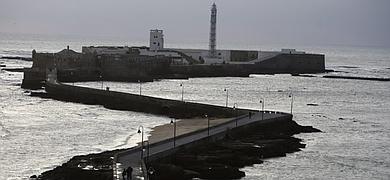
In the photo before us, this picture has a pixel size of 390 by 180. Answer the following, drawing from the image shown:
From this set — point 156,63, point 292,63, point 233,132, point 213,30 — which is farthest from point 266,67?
point 233,132

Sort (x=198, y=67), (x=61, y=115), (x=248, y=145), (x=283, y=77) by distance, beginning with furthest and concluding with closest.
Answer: (x=283, y=77) → (x=198, y=67) → (x=61, y=115) → (x=248, y=145)

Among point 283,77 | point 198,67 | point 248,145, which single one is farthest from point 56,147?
point 283,77

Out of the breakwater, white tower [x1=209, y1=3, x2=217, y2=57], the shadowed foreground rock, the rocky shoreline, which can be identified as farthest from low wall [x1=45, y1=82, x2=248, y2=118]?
white tower [x1=209, y1=3, x2=217, y2=57]

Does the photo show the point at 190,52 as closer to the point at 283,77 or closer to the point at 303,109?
the point at 283,77

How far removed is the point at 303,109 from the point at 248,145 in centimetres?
2009

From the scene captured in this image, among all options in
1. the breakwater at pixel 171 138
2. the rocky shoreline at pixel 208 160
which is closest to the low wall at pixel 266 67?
the breakwater at pixel 171 138

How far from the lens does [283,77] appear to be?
8312cm

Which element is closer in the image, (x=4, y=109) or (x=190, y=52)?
(x=4, y=109)

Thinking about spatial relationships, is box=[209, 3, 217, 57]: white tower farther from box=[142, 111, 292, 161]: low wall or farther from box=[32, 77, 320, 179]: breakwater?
box=[142, 111, 292, 161]: low wall

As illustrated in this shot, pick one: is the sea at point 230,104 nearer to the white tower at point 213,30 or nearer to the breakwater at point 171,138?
the breakwater at point 171,138

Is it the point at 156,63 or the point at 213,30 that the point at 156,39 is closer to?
the point at 213,30

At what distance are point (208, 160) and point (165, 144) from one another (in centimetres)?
198

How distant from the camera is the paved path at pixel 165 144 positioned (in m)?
20.2

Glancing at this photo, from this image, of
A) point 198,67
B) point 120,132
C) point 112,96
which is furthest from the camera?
point 198,67
